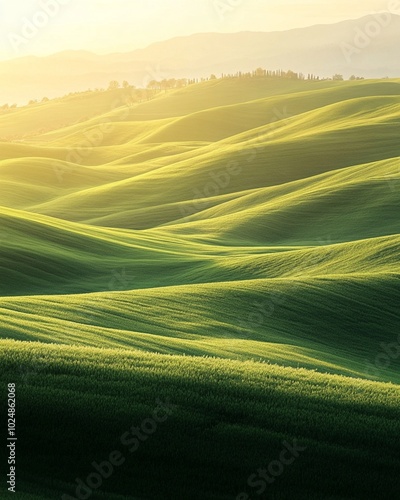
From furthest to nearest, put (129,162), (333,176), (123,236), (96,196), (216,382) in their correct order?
(129,162) → (96,196) → (333,176) → (123,236) → (216,382)

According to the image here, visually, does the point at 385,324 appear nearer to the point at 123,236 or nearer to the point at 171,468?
the point at 171,468

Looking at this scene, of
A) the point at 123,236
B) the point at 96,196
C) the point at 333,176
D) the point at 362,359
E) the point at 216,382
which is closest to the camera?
the point at 216,382

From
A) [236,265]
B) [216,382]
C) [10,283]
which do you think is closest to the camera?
[216,382]

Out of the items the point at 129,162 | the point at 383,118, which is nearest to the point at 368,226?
the point at 383,118

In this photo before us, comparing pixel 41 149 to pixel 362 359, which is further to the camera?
pixel 41 149

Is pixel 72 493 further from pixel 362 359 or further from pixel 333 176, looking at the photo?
pixel 333 176

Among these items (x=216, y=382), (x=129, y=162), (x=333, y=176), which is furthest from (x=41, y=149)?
(x=216, y=382)

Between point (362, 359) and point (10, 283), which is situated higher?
point (10, 283)

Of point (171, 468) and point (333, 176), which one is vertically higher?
point (171, 468)

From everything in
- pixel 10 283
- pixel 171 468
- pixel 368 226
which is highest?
pixel 171 468

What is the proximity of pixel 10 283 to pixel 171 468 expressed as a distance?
26.2 meters

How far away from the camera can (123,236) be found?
53.9m

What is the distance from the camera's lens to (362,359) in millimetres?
25109

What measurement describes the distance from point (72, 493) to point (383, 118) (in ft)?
404
